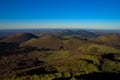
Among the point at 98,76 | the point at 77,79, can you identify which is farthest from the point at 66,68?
the point at 77,79

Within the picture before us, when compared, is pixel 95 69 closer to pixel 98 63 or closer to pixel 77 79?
pixel 98 63

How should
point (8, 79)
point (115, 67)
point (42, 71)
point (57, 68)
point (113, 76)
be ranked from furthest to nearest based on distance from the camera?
point (115, 67), point (57, 68), point (42, 71), point (113, 76), point (8, 79)

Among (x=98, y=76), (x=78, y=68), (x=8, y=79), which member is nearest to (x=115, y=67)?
(x=78, y=68)

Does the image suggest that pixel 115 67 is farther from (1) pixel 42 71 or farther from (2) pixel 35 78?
(2) pixel 35 78

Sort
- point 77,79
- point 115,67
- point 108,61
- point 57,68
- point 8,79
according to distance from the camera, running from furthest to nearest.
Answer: point 108,61, point 115,67, point 57,68, point 8,79, point 77,79

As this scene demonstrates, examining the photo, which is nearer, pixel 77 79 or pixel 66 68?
pixel 77 79

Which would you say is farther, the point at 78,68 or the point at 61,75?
the point at 78,68

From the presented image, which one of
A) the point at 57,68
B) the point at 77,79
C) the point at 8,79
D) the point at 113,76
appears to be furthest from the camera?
the point at 57,68

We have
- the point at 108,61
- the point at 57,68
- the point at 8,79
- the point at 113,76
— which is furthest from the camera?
the point at 108,61
